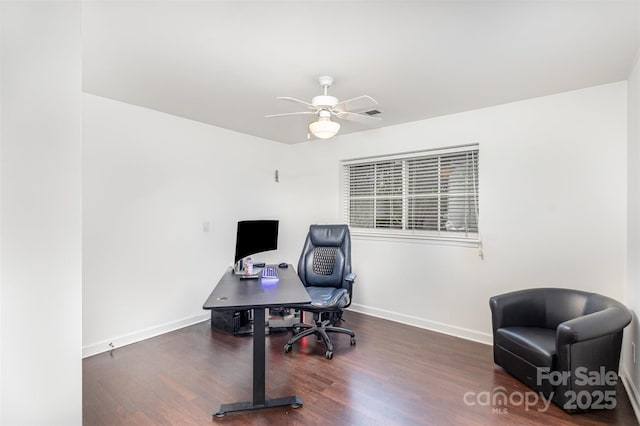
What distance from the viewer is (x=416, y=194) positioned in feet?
12.5

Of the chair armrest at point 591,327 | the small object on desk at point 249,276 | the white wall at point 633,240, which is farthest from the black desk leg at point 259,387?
the white wall at point 633,240

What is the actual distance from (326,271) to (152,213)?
6.54 ft

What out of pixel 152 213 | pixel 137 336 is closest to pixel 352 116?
pixel 152 213

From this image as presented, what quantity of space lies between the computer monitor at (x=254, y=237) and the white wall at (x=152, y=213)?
2.14 feet

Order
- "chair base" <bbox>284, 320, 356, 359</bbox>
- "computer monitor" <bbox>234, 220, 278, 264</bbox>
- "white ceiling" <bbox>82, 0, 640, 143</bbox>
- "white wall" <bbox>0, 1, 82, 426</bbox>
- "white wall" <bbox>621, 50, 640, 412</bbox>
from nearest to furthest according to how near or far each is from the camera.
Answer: "white wall" <bbox>0, 1, 82, 426</bbox> < "white ceiling" <bbox>82, 0, 640, 143</bbox> < "white wall" <bbox>621, 50, 640, 412</bbox> < "chair base" <bbox>284, 320, 356, 359</bbox> < "computer monitor" <bbox>234, 220, 278, 264</bbox>

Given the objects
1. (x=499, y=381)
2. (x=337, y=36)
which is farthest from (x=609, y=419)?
(x=337, y=36)

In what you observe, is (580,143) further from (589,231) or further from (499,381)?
(499,381)

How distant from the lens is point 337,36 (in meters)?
1.88

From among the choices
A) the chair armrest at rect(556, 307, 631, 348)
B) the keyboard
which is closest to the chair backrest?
the keyboard

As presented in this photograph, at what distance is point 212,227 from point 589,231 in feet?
12.8

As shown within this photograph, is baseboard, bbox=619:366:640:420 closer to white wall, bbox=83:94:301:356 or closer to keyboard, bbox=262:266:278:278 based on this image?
keyboard, bbox=262:266:278:278

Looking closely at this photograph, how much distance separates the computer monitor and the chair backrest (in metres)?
0.48

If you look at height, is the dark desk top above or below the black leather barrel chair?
above

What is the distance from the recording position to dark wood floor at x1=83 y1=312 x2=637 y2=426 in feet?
6.64
